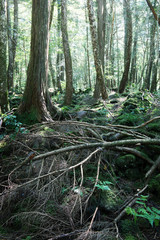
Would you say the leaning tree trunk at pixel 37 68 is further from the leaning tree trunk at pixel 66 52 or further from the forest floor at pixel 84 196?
the leaning tree trunk at pixel 66 52

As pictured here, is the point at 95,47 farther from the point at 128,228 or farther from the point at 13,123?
the point at 128,228

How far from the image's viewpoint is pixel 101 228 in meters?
2.25

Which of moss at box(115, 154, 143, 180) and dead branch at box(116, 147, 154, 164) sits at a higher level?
dead branch at box(116, 147, 154, 164)

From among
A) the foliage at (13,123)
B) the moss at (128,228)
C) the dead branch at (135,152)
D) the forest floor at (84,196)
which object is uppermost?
the foliage at (13,123)

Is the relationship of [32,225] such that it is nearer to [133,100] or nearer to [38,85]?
[38,85]

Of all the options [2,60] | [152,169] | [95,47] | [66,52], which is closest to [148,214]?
[152,169]

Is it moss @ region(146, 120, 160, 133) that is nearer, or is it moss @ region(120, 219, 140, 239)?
moss @ region(120, 219, 140, 239)

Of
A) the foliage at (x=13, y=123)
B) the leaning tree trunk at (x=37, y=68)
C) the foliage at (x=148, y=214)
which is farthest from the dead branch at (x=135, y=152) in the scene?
the leaning tree trunk at (x=37, y=68)

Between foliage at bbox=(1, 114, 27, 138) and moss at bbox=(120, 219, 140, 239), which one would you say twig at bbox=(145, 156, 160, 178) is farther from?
foliage at bbox=(1, 114, 27, 138)

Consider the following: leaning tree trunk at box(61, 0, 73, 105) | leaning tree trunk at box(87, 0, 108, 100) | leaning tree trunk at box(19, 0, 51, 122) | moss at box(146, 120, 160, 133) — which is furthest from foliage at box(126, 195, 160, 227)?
leaning tree trunk at box(61, 0, 73, 105)

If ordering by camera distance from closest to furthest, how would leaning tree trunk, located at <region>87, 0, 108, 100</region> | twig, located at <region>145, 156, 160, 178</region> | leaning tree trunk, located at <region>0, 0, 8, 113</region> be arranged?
twig, located at <region>145, 156, 160, 178</region>
leaning tree trunk, located at <region>0, 0, 8, 113</region>
leaning tree trunk, located at <region>87, 0, 108, 100</region>

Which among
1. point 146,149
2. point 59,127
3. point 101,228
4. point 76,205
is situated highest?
point 59,127

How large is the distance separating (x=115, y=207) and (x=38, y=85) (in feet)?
15.4

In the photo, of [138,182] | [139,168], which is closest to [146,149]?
[139,168]
